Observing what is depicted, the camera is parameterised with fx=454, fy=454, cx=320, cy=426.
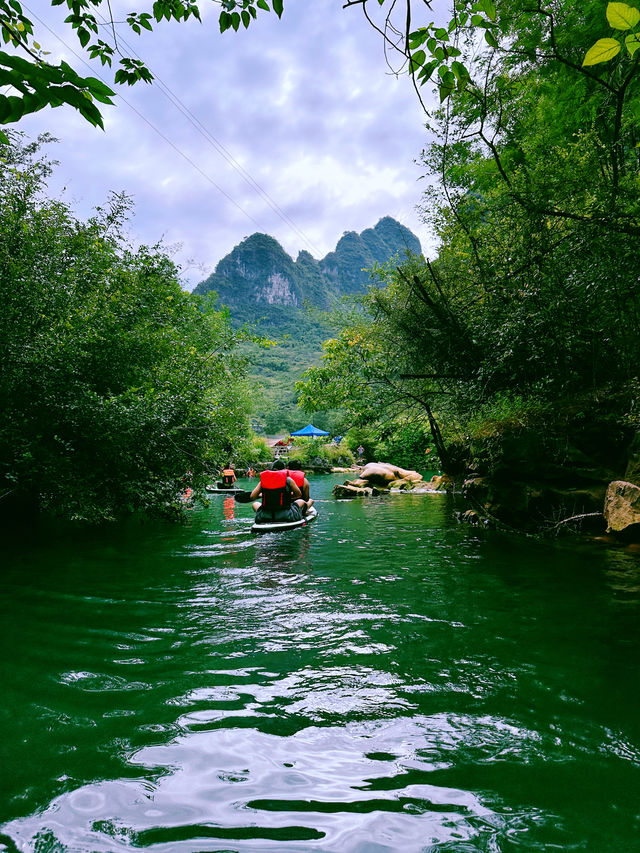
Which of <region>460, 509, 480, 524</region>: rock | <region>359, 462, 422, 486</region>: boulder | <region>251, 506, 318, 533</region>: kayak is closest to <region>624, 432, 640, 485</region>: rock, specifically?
<region>460, 509, 480, 524</region>: rock

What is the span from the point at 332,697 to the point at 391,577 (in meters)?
3.35

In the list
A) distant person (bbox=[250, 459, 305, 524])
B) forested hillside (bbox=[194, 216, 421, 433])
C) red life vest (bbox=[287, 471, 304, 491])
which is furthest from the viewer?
forested hillside (bbox=[194, 216, 421, 433])

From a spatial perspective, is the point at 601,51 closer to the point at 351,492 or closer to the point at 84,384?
the point at 84,384

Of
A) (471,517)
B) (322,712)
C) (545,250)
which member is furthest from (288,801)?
(471,517)

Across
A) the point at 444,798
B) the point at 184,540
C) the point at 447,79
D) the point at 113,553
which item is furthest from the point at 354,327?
the point at 444,798

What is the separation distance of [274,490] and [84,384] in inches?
175

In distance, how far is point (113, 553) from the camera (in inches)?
304

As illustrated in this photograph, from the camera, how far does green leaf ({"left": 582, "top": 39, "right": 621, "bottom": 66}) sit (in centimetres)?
123

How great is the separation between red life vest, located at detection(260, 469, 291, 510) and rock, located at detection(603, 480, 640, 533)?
6.10 metres

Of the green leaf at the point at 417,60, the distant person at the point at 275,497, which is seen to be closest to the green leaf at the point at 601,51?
the green leaf at the point at 417,60

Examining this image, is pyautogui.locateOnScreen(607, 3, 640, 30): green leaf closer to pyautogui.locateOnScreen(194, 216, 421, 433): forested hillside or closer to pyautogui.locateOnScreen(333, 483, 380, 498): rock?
pyautogui.locateOnScreen(333, 483, 380, 498): rock

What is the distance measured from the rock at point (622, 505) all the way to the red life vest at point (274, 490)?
6.10 meters

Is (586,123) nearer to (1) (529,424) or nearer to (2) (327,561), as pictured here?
(1) (529,424)

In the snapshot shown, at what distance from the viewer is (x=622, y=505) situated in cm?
686
